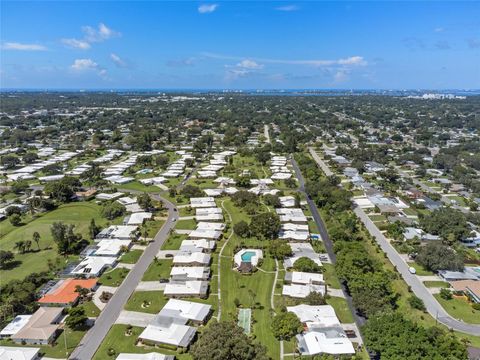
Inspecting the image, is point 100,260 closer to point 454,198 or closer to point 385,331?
point 385,331

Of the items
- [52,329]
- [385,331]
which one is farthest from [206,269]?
[385,331]

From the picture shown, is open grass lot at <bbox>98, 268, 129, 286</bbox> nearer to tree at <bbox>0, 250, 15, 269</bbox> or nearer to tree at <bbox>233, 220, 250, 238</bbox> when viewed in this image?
tree at <bbox>0, 250, 15, 269</bbox>

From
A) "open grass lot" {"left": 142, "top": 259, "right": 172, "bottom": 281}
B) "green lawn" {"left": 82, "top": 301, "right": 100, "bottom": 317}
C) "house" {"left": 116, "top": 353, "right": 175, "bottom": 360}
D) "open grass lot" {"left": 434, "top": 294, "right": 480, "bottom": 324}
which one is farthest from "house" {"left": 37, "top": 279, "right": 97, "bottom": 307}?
"open grass lot" {"left": 434, "top": 294, "right": 480, "bottom": 324}

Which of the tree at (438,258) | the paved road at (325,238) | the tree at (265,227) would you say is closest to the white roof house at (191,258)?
the tree at (265,227)

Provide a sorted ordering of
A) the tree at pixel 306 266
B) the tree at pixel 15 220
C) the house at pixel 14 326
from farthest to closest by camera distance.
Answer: the tree at pixel 15 220 < the tree at pixel 306 266 < the house at pixel 14 326

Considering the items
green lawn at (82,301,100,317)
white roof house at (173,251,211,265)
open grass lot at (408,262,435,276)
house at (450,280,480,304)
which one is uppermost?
white roof house at (173,251,211,265)

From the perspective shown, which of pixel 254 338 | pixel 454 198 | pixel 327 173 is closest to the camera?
pixel 254 338

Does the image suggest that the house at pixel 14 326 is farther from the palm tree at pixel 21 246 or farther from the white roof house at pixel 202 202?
the white roof house at pixel 202 202
